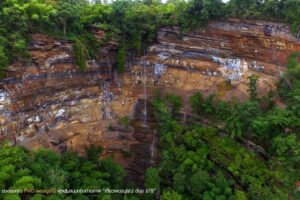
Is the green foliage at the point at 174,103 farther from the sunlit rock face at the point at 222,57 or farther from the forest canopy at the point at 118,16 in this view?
the forest canopy at the point at 118,16

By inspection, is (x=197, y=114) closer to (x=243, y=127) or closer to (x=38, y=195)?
(x=243, y=127)

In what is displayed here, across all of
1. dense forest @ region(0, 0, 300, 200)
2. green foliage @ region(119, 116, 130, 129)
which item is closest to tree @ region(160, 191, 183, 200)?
dense forest @ region(0, 0, 300, 200)

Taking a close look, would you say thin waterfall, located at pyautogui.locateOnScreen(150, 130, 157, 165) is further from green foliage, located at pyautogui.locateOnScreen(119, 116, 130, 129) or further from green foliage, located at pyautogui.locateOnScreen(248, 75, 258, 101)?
green foliage, located at pyautogui.locateOnScreen(248, 75, 258, 101)

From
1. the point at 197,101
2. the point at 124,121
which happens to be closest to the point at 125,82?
the point at 124,121

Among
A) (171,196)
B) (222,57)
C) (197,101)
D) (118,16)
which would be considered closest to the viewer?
(171,196)

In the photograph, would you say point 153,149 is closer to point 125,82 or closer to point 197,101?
point 197,101
